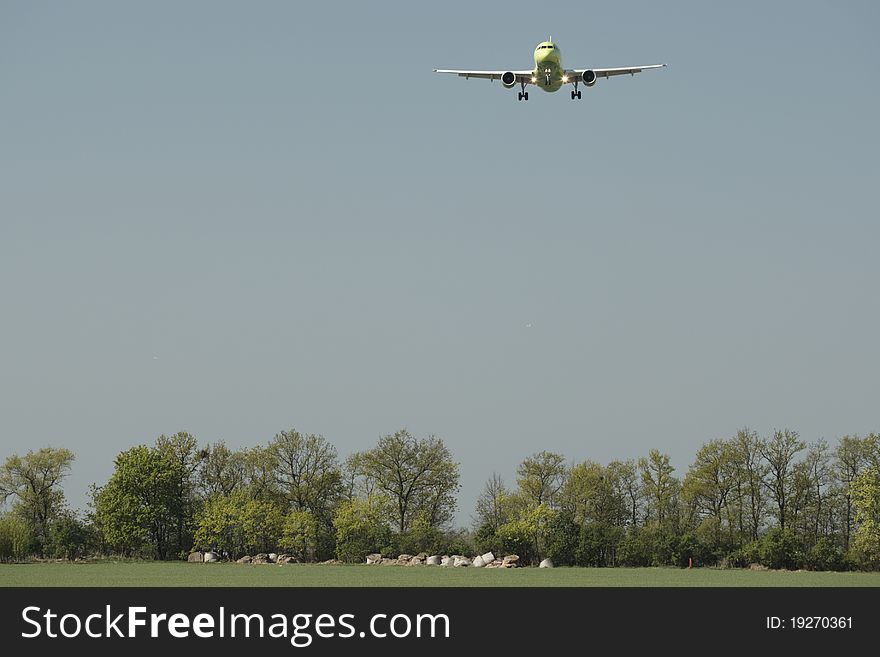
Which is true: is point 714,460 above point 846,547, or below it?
above

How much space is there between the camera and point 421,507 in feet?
342

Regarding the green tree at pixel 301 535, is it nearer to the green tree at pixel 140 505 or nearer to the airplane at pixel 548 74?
the green tree at pixel 140 505

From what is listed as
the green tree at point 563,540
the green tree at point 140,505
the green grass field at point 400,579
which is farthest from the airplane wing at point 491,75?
the green tree at point 140,505

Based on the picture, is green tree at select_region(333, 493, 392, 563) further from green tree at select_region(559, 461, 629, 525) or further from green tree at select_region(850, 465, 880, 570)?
green tree at select_region(850, 465, 880, 570)

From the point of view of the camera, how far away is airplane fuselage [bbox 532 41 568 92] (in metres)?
67.1

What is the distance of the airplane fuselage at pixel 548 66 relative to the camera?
220 feet

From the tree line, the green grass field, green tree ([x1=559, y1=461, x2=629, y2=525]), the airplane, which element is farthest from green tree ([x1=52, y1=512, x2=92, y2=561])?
the airplane

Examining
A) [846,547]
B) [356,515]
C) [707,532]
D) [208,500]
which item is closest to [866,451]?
[846,547]

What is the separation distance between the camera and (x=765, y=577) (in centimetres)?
6812

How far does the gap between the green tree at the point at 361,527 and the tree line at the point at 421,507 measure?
0.13 meters

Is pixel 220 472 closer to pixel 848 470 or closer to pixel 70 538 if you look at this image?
pixel 70 538
